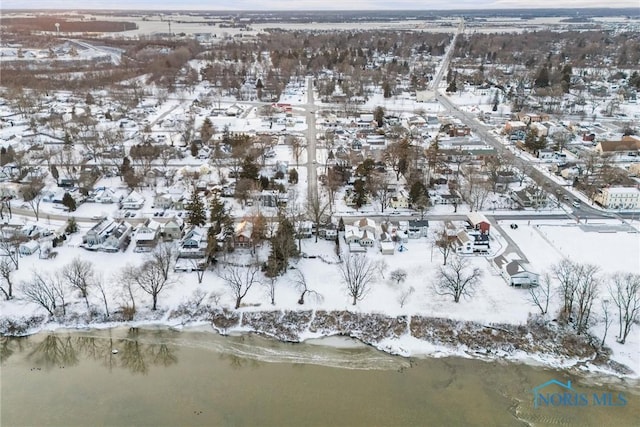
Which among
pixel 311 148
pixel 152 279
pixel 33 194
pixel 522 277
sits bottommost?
pixel 522 277

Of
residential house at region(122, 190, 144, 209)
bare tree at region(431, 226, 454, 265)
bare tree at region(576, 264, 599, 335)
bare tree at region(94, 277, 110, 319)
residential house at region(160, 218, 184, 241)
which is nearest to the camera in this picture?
bare tree at region(576, 264, 599, 335)

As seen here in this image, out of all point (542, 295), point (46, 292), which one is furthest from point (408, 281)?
point (46, 292)

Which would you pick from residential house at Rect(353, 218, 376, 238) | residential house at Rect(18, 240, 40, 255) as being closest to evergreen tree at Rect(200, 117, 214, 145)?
residential house at Rect(18, 240, 40, 255)

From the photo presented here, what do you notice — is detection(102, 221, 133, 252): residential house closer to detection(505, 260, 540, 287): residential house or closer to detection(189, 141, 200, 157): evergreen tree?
detection(189, 141, 200, 157): evergreen tree

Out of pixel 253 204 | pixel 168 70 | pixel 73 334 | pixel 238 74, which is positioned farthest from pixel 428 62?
pixel 73 334

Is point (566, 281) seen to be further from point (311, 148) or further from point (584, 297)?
point (311, 148)

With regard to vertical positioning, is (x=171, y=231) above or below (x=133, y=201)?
below
